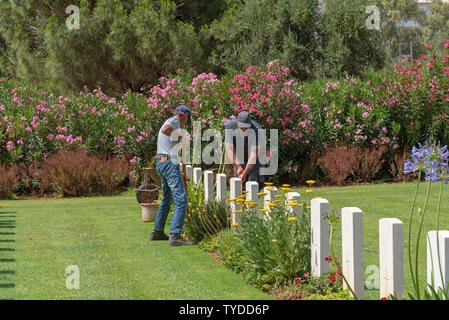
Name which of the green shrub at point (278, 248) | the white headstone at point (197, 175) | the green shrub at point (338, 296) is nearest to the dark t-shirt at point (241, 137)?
the white headstone at point (197, 175)

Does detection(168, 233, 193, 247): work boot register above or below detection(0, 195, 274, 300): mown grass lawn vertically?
above

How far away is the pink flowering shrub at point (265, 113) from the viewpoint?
16.5 metres

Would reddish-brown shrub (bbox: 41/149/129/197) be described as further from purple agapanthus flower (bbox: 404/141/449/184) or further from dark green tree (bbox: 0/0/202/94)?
purple agapanthus flower (bbox: 404/141/449/184)

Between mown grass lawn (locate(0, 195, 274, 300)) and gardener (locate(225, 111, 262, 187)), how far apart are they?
1534mm

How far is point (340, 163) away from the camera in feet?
54.2

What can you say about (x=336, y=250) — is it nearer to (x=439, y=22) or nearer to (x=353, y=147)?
(x=353, y=147)

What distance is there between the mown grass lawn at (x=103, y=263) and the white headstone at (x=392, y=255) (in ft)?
5.36

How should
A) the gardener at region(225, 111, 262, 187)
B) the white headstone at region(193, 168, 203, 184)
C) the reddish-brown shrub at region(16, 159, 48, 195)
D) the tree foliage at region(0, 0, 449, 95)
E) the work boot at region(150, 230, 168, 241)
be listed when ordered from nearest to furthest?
the work boot at region(150, 230, 168, 241) < the gardener at region(225, 111, 262, 187) < the white headstone at region(193, 168, 203, 184) < the reddish-brown shrub at region(16, 159, 48, 195) < the tree foliage at region(0, 0, 449, 95)

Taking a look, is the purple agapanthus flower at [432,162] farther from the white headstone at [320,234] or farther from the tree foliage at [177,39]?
the tree foliage at [177,39]

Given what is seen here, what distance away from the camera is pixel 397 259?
4508 mm

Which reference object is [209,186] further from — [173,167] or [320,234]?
[320,234]

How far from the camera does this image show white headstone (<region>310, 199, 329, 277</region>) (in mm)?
5645

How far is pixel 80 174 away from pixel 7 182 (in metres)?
1.81

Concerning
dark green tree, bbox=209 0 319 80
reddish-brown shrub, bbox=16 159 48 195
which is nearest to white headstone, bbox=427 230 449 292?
reddish-brown shrub, bbox=16 159 48 195
